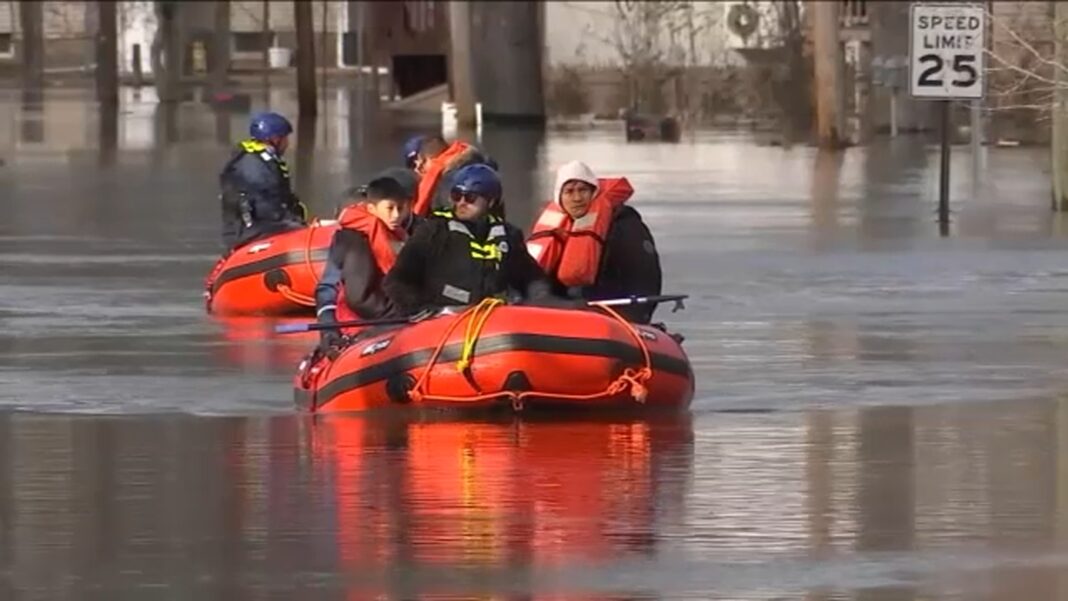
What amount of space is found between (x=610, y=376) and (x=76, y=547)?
3717 millimetres

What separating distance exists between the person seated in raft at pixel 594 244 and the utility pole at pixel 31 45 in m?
55.5

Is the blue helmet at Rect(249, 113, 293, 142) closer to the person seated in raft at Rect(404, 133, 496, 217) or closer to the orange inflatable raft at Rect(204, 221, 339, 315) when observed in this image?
the orange inflatable raft at Rect(204, 221, 339, 315)

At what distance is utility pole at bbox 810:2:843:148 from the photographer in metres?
39.5

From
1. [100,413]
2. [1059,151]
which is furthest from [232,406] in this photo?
[1059,151]

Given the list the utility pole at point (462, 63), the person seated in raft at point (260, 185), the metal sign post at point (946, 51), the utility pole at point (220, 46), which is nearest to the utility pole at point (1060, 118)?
the metal sign post at point (946, 51)

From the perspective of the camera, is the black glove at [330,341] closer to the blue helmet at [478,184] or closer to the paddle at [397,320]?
the paddle at [397,320]

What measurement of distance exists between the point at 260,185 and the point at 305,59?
32.7 m

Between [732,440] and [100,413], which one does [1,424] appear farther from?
[732,440]

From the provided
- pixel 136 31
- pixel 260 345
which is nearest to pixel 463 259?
pixel 260 345

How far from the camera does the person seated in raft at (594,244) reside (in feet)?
47.7

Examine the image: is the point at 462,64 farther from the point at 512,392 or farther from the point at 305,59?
the point at 512,392

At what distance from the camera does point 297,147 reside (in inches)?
1633

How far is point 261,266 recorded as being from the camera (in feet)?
63.9

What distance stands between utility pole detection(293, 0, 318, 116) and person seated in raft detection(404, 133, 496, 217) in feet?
113
